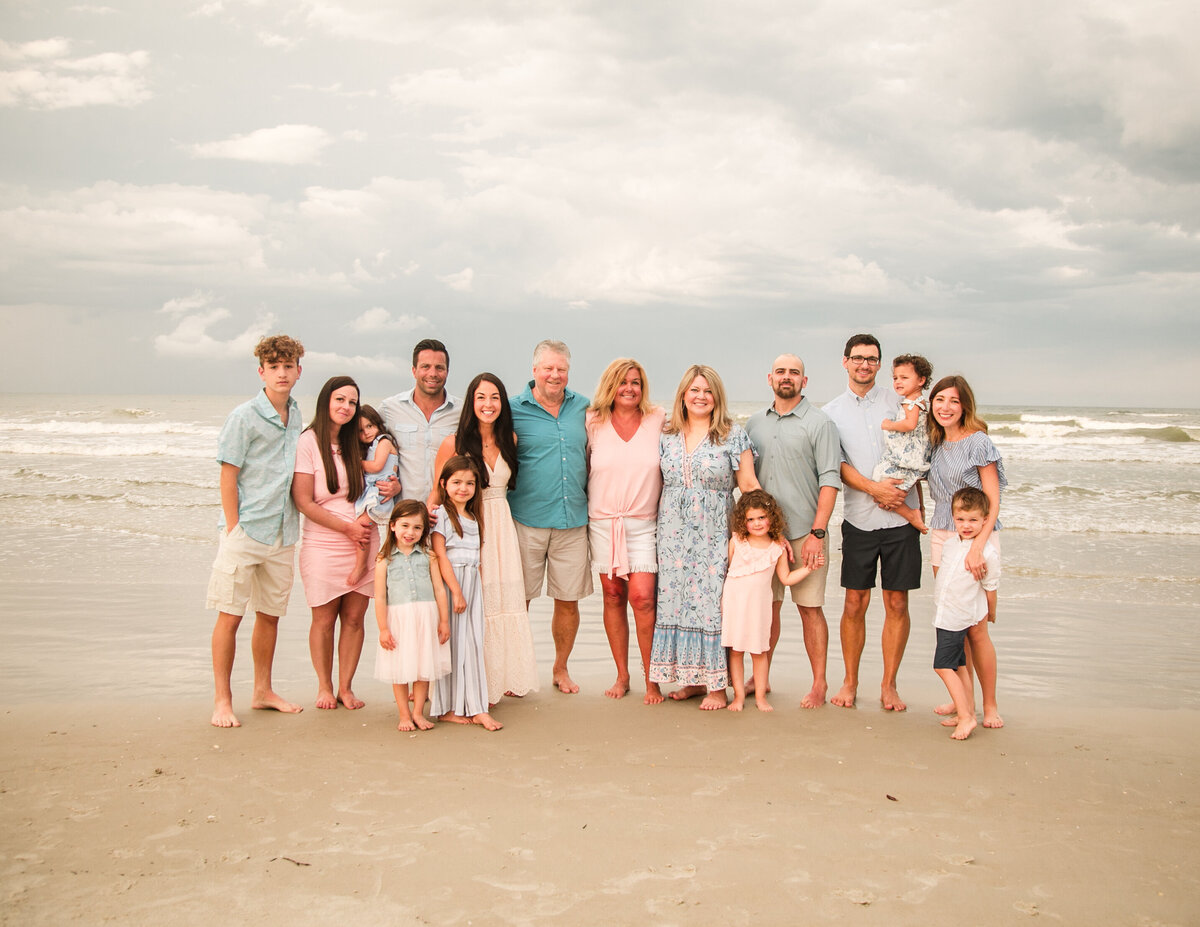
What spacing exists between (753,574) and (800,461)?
0.69 meters

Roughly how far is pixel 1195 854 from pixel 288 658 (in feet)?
16.6

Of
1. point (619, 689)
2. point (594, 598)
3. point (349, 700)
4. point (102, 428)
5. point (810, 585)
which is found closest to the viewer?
point (349, 700)

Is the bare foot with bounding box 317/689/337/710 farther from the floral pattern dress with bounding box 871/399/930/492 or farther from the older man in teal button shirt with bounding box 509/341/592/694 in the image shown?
the floral pattern dress with bounding box 871/399/930/492

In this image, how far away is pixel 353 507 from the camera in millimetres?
4691

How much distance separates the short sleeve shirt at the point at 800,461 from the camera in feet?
15.9

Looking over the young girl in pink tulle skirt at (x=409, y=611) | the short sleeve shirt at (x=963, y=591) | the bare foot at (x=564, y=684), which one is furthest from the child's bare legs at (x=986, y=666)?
the young girl in pink tulle skirt at (x=409, y=611)

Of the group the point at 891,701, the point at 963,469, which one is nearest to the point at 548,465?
the point at 963,469

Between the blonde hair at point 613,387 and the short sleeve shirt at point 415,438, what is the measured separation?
32.7 inches

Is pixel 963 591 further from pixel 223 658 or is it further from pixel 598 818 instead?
pixel 223 658

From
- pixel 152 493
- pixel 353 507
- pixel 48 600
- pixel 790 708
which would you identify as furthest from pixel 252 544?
pixel 152 493

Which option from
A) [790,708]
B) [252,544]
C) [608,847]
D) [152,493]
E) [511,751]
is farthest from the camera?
[152,493]

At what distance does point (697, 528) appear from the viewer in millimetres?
4875

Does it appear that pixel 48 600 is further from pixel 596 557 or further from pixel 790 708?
pixel 790 708

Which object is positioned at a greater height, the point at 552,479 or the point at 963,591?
the point at 552,479
